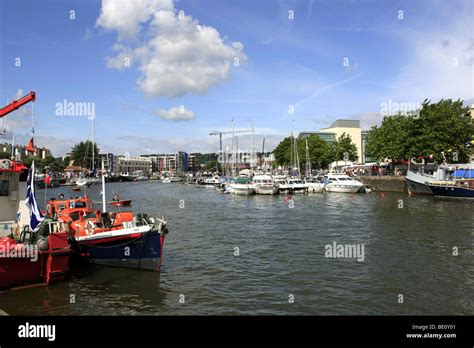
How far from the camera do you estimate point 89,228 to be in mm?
21000

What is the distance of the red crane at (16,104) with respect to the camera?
21.2m

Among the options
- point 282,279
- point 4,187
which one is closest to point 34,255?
point 4,187

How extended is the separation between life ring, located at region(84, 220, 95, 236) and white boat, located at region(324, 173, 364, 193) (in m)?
63.3

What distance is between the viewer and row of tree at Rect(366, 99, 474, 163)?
74938mm

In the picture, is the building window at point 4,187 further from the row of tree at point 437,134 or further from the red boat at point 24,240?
the row of tree at point 437,134

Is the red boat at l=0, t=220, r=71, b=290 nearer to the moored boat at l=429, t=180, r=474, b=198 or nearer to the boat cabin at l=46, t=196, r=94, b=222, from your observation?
the boat cabin at l=46, t=196, r=94, b=222

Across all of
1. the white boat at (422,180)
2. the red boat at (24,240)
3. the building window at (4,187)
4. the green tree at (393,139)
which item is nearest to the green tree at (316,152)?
the green tree at (393,139)

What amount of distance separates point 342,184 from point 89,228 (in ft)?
210

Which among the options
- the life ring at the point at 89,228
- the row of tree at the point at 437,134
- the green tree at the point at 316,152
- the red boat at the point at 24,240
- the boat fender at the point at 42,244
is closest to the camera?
the red boat at the point at 24,240

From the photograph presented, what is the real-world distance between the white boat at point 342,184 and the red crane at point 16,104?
65177mm

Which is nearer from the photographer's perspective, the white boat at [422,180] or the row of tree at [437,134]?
the white boat at [422,180]

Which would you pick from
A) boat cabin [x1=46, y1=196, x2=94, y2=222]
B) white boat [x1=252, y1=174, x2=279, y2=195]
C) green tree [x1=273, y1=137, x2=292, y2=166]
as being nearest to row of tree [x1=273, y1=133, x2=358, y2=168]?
green tree [x1=273, y1=137, x2=292, y2=166]

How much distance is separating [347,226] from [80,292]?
2363 centimetres
